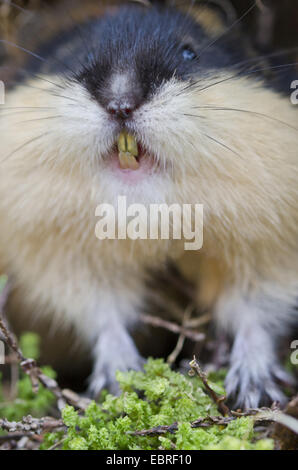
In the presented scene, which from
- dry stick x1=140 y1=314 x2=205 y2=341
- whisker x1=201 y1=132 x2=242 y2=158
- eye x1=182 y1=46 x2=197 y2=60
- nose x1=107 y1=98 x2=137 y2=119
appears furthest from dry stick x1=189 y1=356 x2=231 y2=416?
eye x1=182 y1=46 x2=197 y2=60

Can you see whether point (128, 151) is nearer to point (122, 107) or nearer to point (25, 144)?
point (122, 107)

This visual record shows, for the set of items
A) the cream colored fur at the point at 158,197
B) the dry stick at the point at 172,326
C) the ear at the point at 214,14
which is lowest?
the dry stick at the point at 172,326

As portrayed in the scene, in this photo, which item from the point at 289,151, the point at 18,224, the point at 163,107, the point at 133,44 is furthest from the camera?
the point at 18,224

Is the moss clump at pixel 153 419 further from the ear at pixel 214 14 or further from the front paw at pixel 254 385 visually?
the ear at pixel 214 14

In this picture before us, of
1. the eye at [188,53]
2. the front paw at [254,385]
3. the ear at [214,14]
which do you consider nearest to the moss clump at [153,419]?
the front paw at [254,385]

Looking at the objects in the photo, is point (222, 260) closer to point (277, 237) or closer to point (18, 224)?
A: point (277, 237)

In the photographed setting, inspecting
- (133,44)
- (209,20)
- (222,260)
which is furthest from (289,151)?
(209,20)

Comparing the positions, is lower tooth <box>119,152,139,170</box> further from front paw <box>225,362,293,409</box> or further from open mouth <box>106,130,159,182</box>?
front paw <box>225,362,293,409</box>
